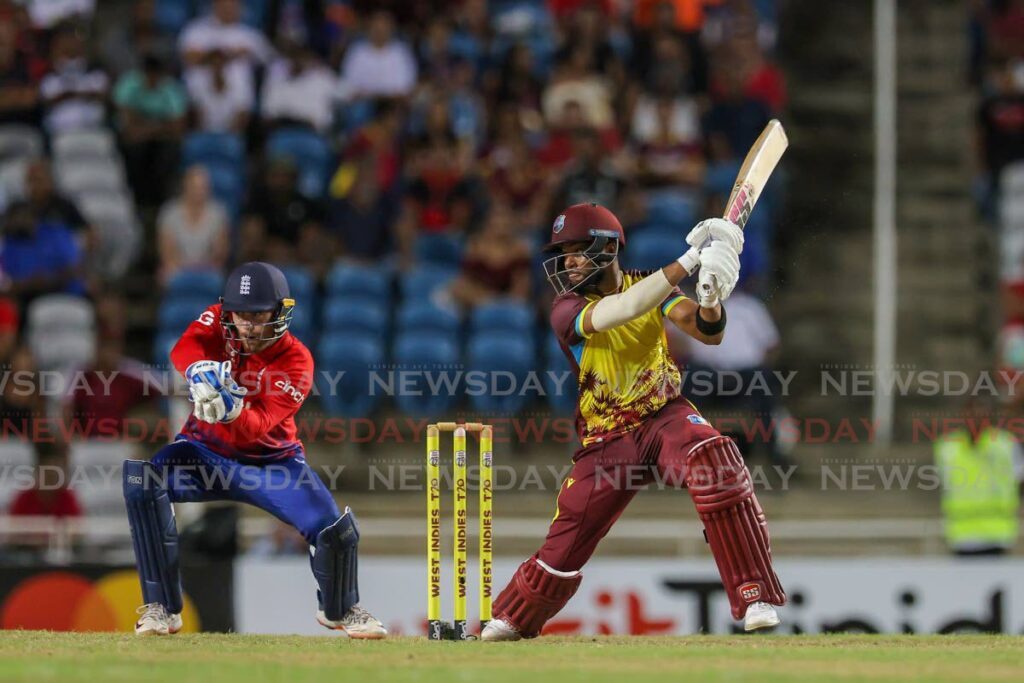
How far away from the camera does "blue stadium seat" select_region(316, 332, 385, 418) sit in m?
12.6

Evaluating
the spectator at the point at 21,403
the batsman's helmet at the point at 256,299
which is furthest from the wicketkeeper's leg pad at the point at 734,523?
the spectator at the point at 21,403

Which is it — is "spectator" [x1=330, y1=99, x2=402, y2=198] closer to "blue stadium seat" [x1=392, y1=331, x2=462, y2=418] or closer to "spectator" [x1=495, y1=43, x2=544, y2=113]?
"spectator" [x1=495, y1=43, x2=544, y2=113]

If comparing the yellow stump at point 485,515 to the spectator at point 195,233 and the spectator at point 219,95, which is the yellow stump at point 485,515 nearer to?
the spectator at point 195,233

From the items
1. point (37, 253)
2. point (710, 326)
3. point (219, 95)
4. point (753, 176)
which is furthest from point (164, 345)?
point (710, 326)

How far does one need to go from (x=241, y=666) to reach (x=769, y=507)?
21.2ft

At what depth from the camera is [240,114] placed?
15062mm

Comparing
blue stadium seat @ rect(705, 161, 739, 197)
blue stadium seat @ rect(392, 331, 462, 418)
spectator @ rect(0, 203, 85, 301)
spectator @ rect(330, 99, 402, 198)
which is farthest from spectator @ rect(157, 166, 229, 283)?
blue stadium seat @ rect(705, 161, 739, 197)

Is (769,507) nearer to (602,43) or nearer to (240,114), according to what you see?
(602,43)

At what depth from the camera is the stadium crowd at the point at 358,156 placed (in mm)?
13164

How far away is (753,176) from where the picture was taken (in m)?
8.35

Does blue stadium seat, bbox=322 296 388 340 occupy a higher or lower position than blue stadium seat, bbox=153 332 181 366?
higher

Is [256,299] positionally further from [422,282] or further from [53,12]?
[53,12]

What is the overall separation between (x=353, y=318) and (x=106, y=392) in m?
1.96

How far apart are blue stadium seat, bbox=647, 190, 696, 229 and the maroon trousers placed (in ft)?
19.1
